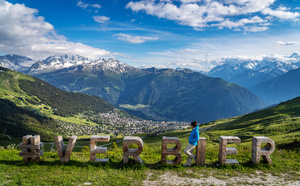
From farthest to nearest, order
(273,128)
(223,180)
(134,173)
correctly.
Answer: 1. (273,128)
2. (134,173)
3. (223,180)

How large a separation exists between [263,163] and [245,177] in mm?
4618

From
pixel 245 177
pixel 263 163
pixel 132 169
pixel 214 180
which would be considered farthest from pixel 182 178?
pixel 263 163

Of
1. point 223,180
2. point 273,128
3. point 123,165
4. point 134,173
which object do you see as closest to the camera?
point 223,180

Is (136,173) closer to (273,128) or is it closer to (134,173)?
(134,173)

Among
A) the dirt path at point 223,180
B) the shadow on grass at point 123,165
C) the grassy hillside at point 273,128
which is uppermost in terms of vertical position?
the shadow on grass at point 123,165

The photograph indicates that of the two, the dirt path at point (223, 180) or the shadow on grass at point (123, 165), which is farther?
the shadow on grass at point (123, 165)

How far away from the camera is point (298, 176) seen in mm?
15742

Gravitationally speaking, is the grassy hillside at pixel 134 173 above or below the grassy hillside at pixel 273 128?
above

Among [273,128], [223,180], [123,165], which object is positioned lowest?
[273,128]

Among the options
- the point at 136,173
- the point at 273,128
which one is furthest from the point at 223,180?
the point at 273,128

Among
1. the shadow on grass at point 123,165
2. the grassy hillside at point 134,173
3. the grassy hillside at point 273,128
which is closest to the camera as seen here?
the grassy hillside at point 134,173

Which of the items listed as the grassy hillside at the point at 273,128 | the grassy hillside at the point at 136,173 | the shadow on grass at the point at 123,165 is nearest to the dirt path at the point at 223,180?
the grassy hillside at the point at 136,173

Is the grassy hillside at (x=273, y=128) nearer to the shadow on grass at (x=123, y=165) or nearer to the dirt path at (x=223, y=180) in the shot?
the dirt path at (x=223, y=180)

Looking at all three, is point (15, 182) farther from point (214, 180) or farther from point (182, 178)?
point (214, 180)
